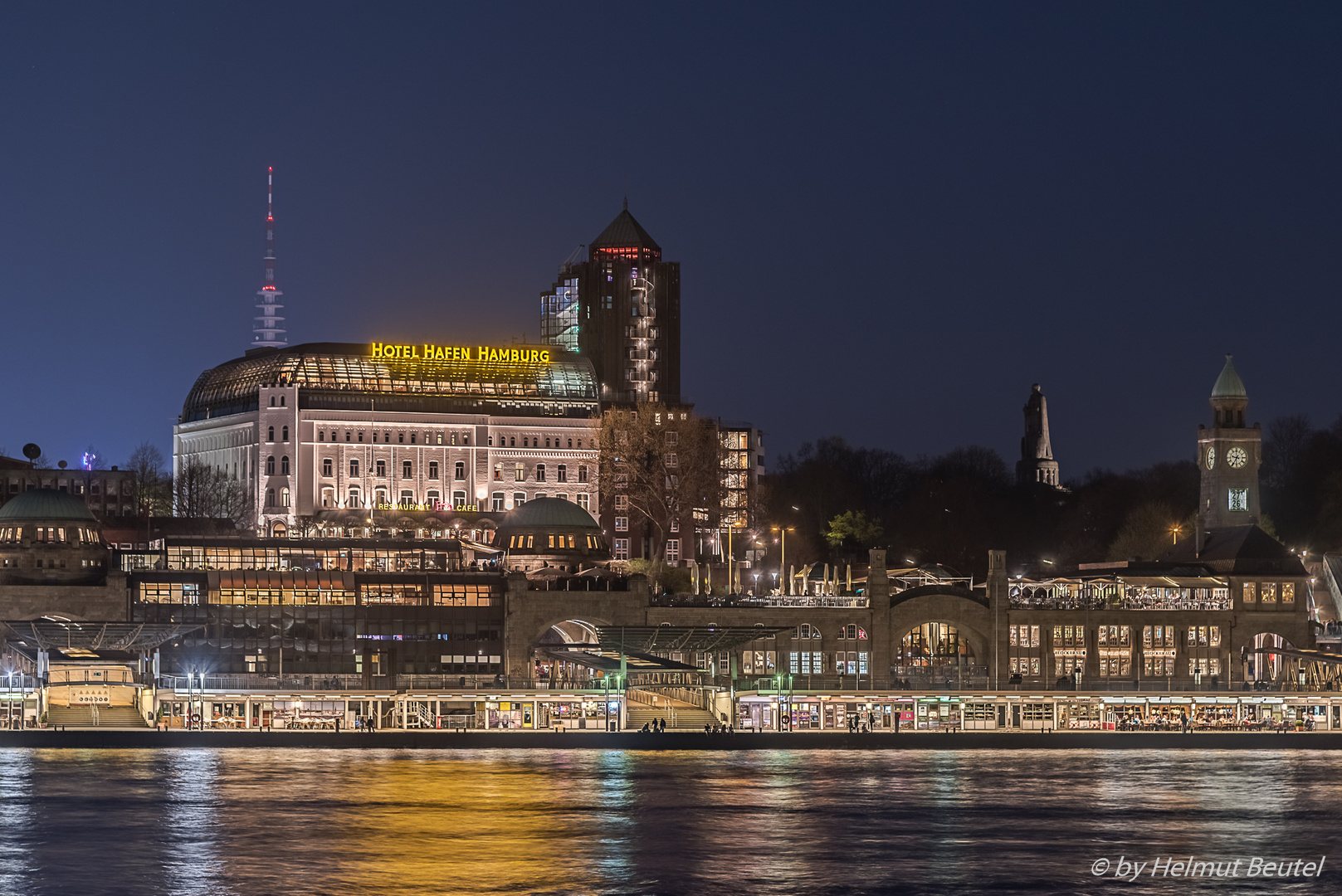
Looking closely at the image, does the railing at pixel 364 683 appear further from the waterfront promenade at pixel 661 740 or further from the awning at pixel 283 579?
the awning at pixel 283 579

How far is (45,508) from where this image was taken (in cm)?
19338

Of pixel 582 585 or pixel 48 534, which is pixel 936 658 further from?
pixel 48 534

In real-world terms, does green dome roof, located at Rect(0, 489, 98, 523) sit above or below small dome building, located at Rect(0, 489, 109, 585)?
above

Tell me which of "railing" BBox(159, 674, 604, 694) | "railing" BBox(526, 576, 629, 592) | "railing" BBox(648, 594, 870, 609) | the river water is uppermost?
"railing" BBox(526, 576, 629, 592)

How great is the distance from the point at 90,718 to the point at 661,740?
127 feet

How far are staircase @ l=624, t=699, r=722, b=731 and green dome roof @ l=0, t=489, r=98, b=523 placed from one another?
5085cm

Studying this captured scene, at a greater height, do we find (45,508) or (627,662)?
(45,508)

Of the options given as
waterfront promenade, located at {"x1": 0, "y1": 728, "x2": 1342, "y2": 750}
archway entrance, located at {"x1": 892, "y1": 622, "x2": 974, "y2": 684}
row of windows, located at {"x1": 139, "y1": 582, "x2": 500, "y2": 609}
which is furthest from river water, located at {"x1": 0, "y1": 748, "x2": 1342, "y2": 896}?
row of windows, located at {"x1": 139, "y1": 582, "x2": 500, "y2": 609}

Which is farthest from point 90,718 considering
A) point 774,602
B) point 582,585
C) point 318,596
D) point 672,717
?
point 774,602

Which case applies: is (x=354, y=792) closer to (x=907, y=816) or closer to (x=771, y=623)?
(x=907, y=816)

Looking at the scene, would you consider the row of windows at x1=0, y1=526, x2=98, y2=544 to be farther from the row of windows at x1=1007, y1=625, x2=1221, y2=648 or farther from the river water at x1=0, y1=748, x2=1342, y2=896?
the row of windows at x1=1007, y1=625, x2=1221, y2=648

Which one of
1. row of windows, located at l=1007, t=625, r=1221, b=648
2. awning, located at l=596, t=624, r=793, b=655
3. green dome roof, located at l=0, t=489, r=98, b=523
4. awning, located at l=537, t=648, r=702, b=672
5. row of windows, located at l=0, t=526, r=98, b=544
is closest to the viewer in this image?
awning, located at l=537, t=648, r=702, b=672

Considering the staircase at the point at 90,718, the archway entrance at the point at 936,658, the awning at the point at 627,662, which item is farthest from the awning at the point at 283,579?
the archway entrance at the point at 936,658

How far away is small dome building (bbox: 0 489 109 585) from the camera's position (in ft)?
623
